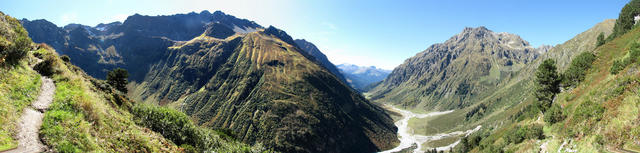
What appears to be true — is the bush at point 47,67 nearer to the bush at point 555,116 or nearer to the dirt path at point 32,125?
the dirt path at point 32,125

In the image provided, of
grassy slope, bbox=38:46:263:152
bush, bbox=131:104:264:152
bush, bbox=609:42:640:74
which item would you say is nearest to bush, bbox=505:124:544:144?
bush, bbox=609:42:640:74

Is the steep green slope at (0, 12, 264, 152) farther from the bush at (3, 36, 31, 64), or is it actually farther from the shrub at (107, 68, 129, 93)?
the shrub at (107, 68, 129, 93)

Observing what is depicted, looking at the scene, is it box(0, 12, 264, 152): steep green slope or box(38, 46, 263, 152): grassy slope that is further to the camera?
box(38, 46, 263, 152): grassy slope

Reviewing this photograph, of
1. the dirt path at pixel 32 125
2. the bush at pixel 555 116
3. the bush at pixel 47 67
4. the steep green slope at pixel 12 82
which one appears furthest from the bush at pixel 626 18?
the bush at pixel 47 67

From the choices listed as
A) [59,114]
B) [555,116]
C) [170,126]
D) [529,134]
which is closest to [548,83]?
[529,134]

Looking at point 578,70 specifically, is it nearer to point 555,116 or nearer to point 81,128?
point 555,116

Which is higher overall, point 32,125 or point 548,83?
point 548,83
